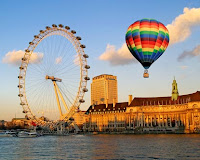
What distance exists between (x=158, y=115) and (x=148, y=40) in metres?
110

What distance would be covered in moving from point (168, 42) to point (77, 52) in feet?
118

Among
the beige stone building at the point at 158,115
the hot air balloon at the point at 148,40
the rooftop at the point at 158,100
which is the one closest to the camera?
the hot air balloon at the point at 148,40

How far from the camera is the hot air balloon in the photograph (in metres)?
72.2

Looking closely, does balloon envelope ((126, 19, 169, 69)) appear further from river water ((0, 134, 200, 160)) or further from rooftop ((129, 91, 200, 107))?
rooftop ((129, 91, 200, 107))

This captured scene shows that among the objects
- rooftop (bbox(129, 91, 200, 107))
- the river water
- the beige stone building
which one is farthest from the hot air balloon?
rooftop (bbox(129, 91, 200, 107))

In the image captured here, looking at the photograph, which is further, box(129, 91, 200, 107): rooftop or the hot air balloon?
box(129, 91, 200, 107): rooftop

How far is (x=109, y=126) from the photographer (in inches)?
7761

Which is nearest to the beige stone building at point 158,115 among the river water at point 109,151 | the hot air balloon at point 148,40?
the river water at point 109,151

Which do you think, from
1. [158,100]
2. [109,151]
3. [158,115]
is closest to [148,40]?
[109,151]

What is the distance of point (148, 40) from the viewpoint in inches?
2849

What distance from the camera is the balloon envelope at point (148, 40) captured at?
237 ft

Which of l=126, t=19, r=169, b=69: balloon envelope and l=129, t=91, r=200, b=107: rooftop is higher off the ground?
l=126, t=19, r=169, b=69: balloon envelope

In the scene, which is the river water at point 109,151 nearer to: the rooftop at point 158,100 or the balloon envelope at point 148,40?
the balloon envelope at point 148,40

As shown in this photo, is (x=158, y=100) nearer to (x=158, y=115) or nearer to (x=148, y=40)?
(x=158, y=115)
